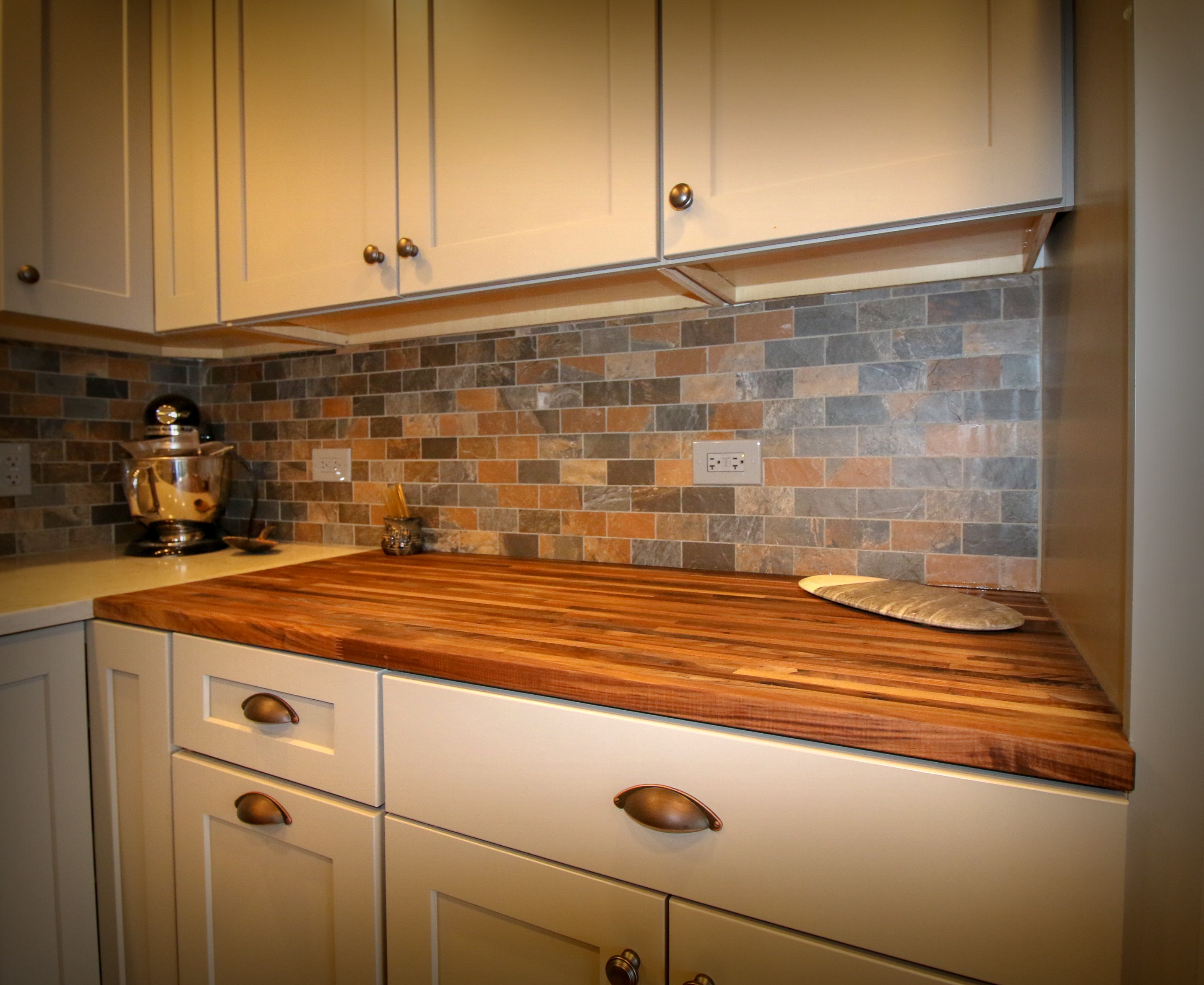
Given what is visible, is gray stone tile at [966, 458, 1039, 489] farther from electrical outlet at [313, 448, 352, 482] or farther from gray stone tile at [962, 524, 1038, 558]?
electrical outlet at [313, 448, 352, 482]

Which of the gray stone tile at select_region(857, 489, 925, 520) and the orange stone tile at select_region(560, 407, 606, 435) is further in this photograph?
the orange stone tile at select_region(560, 407, 606, 435)

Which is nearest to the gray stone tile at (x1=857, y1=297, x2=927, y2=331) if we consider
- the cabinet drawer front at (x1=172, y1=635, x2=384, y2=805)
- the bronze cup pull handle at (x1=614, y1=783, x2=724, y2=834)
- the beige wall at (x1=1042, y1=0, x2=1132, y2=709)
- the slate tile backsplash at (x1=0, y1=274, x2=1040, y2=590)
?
the slate tile backsplash at (x1=0, y1=274, x2=1040, y2=590)

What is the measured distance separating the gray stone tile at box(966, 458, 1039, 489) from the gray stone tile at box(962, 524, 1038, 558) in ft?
0.21

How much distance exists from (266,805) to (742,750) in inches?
29.0

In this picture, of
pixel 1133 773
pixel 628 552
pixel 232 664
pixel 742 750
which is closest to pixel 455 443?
pixel 628 552

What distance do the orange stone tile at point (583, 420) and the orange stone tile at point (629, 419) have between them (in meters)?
0.01

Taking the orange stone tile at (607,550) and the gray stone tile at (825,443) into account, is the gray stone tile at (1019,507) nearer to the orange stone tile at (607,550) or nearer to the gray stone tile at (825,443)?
the gray stone tile at (825,443)

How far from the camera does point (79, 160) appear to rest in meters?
1.41

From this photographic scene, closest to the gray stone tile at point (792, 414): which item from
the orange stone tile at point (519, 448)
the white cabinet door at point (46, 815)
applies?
the orange stone tile at point (519, 448)

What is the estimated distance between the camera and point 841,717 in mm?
604

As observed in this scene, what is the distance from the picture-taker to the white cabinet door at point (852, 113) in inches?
30.4

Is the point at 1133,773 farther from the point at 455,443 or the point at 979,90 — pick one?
the point at 455,443

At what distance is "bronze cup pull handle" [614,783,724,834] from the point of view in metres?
0.67

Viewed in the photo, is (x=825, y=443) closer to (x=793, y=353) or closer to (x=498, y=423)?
(x=793, y=353)
